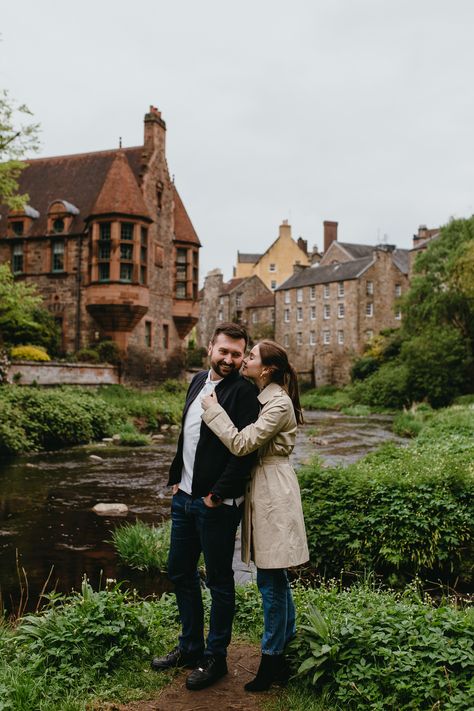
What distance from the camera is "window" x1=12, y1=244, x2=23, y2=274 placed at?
33125mm

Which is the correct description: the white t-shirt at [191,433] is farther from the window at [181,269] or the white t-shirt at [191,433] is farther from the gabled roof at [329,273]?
the gabled roof at [329,273]

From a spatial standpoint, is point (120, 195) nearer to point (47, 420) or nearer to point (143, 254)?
point (143, 254)

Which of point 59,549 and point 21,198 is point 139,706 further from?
point 21,198

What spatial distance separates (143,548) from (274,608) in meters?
4.16

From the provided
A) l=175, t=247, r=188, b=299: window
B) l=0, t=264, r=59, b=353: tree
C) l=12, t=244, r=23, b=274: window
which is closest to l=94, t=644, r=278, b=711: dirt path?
l=0, t=264, r=59, b=353: tree

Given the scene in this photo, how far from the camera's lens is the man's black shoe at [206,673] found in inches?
165

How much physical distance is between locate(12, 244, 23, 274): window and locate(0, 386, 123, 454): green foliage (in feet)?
39.2

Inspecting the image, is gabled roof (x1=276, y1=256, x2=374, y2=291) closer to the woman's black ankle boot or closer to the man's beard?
the man's beard

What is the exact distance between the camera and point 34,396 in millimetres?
21062

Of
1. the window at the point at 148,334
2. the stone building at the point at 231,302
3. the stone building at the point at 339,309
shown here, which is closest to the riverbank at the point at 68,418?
the window at the point at 148,334

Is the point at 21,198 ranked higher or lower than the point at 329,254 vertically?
lower

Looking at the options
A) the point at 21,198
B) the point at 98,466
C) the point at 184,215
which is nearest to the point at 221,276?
the point at 184,215

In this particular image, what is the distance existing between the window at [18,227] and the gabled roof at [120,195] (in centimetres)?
450

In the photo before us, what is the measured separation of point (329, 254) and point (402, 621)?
65.3m
